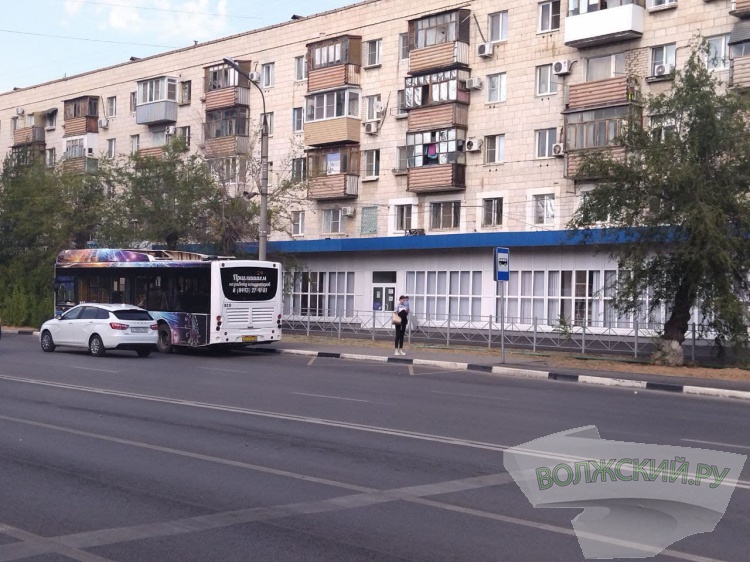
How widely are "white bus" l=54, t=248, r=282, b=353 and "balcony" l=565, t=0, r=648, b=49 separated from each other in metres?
16.4

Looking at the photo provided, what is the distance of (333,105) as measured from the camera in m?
46.2

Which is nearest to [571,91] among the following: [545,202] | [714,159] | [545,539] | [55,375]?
[545,202]

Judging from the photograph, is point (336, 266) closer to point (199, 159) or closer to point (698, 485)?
point (199, 159)

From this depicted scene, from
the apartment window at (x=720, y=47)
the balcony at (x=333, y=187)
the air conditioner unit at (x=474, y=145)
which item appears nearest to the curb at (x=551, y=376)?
the air conditioner unit at (x=474, y=145)

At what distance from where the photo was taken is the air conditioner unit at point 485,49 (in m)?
40.3

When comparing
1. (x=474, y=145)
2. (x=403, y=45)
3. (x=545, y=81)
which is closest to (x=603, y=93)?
(x=545, y=81)

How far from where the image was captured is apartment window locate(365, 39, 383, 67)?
149 ft

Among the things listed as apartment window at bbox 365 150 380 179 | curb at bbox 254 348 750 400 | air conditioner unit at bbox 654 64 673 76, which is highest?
air conditioner unit at bbox 654 64 673 76

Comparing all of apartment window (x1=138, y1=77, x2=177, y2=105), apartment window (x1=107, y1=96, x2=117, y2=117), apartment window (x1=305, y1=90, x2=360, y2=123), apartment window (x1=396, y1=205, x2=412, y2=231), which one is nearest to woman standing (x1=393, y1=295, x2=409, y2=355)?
apartment window (x1=396, y1=205, x2=412, y2=231)

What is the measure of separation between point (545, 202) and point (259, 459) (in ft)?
99.4

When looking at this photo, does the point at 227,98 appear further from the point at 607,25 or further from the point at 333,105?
the point at 607,25

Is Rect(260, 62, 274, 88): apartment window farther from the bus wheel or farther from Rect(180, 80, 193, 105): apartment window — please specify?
the bus wheel

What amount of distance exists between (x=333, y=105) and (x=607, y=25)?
14893 mm

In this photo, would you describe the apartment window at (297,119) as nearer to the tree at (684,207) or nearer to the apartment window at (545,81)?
the apartment window at (545,81)
